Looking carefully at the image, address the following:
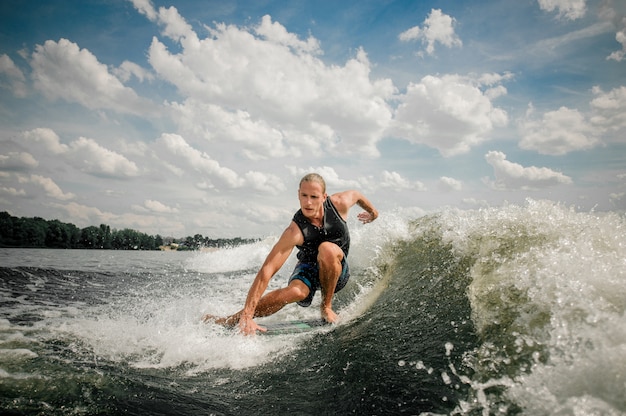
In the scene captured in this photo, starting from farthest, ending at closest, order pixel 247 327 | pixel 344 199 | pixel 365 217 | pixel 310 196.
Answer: pixel 365 217
pixel 344 199
pixel 310 196
pixel 247 327

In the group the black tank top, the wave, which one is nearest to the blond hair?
the black tank top

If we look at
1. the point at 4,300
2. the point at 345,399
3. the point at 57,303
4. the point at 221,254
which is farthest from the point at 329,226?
the point at 221,254

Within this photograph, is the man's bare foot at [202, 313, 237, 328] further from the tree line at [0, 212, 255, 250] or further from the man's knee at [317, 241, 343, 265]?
the tree line at [0, 212, 255, 250]

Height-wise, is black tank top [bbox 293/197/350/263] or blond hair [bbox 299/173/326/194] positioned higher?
blond hair [bbox 299/173/326/194]

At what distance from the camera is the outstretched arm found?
516 centimetres

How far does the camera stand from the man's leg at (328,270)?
4609 mm

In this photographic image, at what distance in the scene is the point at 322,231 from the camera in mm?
4766

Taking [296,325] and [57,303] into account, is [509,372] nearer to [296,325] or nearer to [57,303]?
[296,325]

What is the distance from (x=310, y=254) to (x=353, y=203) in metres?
1.23

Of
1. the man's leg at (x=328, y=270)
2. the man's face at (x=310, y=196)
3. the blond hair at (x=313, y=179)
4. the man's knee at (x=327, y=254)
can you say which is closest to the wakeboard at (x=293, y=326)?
the man's leg at (x=328, y=270)

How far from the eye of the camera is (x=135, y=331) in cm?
412

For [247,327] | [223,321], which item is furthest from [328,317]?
[223,321]

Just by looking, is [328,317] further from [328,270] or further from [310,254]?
[310,254]

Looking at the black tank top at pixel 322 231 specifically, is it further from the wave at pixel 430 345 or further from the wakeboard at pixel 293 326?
the wave at pixel 430 345
